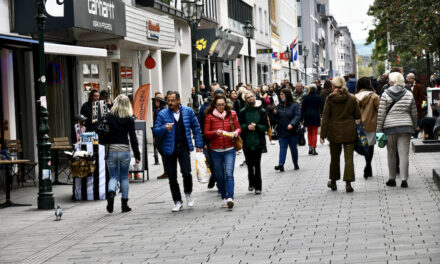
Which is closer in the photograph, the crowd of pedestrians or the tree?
the crowd of pedestrians

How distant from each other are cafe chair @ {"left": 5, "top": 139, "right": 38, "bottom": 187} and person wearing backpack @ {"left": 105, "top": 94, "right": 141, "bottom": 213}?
13.1 feet

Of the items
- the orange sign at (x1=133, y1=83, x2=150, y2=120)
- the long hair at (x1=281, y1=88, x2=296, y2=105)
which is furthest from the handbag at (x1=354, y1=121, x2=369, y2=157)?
the orange sign at (x1=133, y1=83, x2=150, y2=120)

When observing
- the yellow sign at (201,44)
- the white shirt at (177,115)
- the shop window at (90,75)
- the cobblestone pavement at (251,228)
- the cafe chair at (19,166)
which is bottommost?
the cobblestone pavement at (251,228)

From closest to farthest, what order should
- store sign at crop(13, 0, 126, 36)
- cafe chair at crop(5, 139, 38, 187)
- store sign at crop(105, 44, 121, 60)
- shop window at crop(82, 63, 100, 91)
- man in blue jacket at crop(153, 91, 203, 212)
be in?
man in blue jacket at crop(153, 91, 203, 212) → cafe chair at crop(5, 139, 38, 187) → store sign at crop(13, 0, 126, 36) → store sign at crop(105, 44, 121, 60) → shop window at crop(82, 63, 100, 91)

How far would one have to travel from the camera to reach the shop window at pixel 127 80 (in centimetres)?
2800

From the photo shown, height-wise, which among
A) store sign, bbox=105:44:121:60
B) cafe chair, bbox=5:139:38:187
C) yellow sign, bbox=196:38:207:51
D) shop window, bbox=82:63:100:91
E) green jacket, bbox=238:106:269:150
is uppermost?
yellow sign, bbox=196:38:207:51

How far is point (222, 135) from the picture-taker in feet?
38.2

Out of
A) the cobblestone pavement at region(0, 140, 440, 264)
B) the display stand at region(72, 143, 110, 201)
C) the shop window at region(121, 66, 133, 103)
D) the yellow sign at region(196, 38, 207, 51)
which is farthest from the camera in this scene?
the yellow sign at region(196, 38, 207, 51)

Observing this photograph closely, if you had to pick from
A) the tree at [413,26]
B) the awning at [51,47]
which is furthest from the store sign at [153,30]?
the tree at [413,26]

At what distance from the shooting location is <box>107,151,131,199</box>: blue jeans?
1178 centimetres

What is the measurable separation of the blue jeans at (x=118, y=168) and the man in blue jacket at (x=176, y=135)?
2.04ft

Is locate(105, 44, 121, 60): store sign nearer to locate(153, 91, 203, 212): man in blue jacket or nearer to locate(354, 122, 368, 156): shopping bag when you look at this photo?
locate(354, 122, 368, 156): shopping bag

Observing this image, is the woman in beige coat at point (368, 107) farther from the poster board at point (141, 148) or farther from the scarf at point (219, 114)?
the poster board at point (141, 148)

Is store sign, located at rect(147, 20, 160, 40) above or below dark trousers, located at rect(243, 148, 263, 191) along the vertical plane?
above
